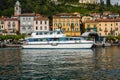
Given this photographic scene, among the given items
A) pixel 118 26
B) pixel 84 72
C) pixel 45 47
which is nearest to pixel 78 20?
pixel 118 26

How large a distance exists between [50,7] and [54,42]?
233 ft

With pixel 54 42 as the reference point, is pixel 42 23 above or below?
above

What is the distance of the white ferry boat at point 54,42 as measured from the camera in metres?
94.0

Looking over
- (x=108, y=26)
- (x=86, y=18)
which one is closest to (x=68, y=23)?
(x=86, y=18)

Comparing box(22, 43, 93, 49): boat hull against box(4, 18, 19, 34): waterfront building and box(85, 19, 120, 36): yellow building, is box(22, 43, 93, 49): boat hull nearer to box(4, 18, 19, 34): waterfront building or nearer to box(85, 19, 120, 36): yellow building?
box(4, 18, 19, 34): waterfront building

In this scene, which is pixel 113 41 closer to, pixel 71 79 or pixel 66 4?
pixel 66 4

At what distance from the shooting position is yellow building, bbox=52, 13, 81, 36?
468 feet

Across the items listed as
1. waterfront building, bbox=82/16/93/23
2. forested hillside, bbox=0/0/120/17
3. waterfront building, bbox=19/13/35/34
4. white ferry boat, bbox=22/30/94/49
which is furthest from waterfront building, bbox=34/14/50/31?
white ferry boat, bbox=22/30/94/49

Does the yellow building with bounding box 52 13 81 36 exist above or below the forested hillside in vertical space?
below

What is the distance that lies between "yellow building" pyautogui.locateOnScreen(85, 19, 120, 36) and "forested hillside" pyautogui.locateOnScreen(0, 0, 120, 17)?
1850cm

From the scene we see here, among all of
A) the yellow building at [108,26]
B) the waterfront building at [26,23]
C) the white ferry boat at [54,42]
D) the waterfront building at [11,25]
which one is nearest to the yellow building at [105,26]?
the yellow building at [108,26]

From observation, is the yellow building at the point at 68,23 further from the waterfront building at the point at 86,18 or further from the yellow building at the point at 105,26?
the waterfront building at the point at 86,18

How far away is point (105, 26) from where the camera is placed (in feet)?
475

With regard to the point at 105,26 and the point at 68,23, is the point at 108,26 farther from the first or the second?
the point at 68,23
